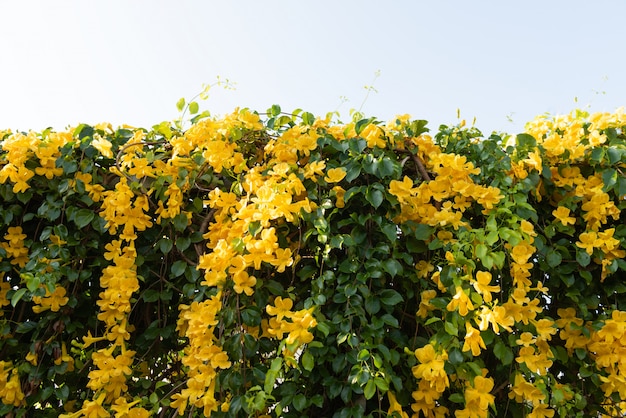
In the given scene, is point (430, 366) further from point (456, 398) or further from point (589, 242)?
point (589, 242)

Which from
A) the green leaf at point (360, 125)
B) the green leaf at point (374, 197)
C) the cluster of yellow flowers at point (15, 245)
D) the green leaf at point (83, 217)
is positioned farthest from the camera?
the cluster of yellow flowers at point (15, 245)

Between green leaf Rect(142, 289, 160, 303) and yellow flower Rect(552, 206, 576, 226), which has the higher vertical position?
yellow flower Rect(552, 206, 576, 226)

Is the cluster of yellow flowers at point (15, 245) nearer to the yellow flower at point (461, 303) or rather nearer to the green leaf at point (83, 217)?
the green leaf at point (83, 217)

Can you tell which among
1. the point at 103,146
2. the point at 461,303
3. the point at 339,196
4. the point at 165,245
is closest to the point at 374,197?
the point at 339,196

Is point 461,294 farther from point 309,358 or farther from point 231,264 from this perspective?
point 231,264

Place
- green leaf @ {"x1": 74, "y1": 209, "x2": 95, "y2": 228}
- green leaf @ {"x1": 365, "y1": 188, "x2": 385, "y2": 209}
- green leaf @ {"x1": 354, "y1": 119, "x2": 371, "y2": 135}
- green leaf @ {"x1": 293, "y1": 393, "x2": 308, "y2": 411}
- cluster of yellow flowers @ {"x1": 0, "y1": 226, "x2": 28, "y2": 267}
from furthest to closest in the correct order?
cluster of yellow flowers @ {"x1": 0, "y1": 226, "x2": 28, "y2": 267}, green leaf @ {"x1": 74, "y1": 209, "x2": 95, "y2": 228}, green leaf @ {"x1": 354, "y1": 119, "x2": 371, "y2": 135}, green leaf @ {"x1": 365, "y1": 188, "x2": 385, "y2": 209}, green leaf @ {"x1": 293, "y1": 393, "x2": 308, "y2": 411}

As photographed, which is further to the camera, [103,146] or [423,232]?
[103,146]

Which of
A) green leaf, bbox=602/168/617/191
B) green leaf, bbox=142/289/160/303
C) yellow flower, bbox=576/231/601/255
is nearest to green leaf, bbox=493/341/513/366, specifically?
yellow flower, bbox=576/231/601/255

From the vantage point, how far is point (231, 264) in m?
1.58

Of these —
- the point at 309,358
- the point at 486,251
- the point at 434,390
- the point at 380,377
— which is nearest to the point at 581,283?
the point at 486,251

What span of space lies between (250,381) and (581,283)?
1.21 metres

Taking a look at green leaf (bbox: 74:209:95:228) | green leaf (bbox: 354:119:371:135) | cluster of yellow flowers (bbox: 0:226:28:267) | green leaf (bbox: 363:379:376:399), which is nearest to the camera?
green leaf (bbox: 363:379:376:399)

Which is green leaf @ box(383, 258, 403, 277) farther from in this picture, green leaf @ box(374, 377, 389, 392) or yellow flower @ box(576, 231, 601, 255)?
yellow flower @ box(576, 231, 601, 255)

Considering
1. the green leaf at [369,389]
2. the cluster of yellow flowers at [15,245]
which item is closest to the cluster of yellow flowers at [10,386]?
the cluster of yellow flowers at [15,245]
